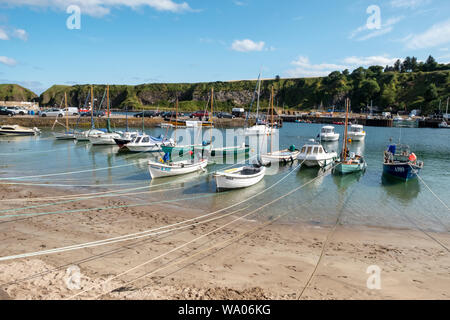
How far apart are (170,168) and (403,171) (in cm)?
1962

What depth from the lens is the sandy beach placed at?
29.0 ft

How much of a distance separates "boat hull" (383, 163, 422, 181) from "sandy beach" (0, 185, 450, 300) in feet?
38.4

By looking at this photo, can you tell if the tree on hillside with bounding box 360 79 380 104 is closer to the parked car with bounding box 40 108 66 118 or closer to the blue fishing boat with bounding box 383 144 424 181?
the parked car with bounding box 40 108 66 118

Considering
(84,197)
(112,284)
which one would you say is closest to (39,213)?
(84,197)

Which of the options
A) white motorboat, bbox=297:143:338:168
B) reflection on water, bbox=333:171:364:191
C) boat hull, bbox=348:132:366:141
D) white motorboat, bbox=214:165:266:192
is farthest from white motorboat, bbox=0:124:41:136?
boat hull, bbox=348:132:366:141

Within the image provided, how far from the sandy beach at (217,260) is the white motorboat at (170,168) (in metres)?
8.19

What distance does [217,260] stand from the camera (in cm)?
1120

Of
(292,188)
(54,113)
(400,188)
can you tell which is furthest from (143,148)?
(54,113)

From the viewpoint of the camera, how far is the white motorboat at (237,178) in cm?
2162

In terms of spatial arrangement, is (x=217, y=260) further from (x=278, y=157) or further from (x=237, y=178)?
(x=278, y=157)

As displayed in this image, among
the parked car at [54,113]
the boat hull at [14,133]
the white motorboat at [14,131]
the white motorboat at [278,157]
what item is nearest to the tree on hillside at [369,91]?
the parked car at [54,113]

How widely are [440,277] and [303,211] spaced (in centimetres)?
843

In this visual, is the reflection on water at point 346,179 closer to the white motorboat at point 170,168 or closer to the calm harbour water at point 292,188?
the calm harbour water at point 292,188
